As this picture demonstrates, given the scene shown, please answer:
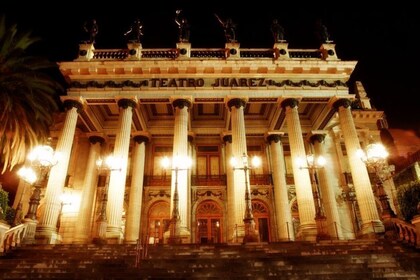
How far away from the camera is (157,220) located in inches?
827

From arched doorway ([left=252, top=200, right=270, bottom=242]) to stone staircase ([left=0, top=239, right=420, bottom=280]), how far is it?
29.3ft

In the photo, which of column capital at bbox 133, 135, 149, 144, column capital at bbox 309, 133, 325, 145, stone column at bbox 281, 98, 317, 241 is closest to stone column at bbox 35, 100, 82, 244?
column capital at bbox 133, 135, 149, 144

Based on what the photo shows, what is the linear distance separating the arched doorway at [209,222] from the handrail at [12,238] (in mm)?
10623

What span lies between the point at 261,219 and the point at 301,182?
5.94 metres

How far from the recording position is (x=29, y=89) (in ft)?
49.3

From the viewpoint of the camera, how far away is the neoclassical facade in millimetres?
16125

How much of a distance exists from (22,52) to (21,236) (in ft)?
28.5

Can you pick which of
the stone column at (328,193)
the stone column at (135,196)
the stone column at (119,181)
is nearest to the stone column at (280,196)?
the stone column at (328,193)

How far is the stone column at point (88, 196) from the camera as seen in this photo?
63.2 feet

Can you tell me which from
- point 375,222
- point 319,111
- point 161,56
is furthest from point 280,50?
point 375,222

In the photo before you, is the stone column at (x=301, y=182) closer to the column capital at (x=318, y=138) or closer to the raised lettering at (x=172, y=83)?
the column capital at (x=318, y=138)

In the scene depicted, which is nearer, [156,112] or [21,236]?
[21,236]

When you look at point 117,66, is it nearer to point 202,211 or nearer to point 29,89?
point 29,89

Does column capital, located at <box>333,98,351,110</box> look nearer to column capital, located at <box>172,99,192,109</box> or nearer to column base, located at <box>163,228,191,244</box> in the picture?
column capital, located at <box>172,99,192,109</box>
